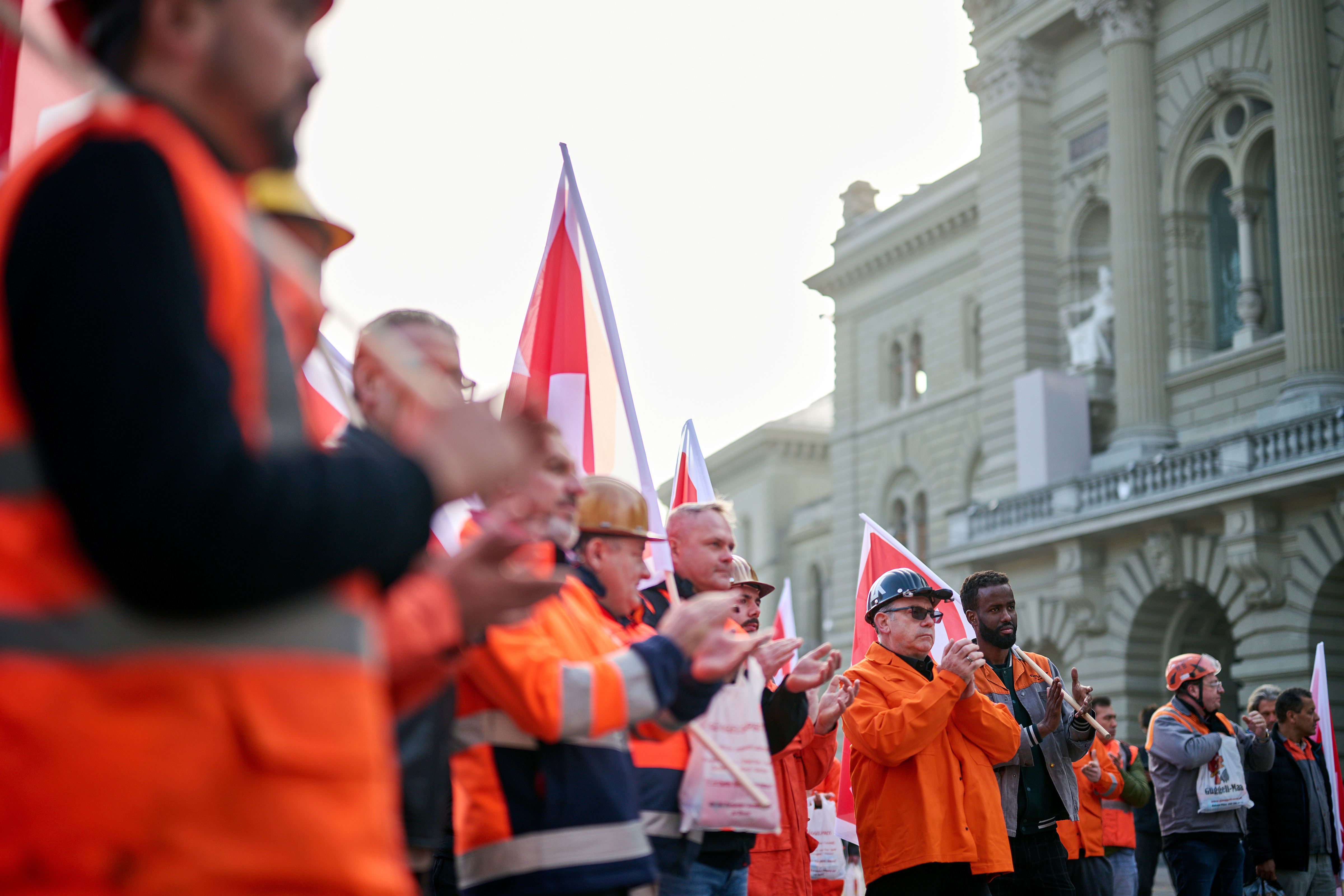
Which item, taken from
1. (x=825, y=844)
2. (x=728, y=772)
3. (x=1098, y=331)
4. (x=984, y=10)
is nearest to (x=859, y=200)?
(x=984, y=10)

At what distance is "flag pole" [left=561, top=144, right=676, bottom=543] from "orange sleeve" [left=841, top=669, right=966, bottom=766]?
1.47 m

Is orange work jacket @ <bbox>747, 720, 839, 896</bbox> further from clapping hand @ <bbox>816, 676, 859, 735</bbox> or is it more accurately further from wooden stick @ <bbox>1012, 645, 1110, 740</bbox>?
wooden stick @ <bbox>1012, 645, 1110, 740</bbox>

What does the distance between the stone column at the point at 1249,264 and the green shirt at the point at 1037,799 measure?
18220 mm

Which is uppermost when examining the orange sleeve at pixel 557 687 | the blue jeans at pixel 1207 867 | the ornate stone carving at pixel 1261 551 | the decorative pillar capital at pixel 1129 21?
the decorative pillar capital at pixel 1129 21

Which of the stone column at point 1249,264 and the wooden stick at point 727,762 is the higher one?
the stone column at point 1249,264

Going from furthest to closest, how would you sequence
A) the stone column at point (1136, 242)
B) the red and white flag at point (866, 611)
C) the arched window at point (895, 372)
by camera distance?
the arched window at point (895, 372), the stone column at point (1136, 242), the red and white flag at point (866, 611)

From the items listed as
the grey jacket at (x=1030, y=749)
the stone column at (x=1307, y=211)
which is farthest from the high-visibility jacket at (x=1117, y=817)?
the stone column at (x=1307, y=211)

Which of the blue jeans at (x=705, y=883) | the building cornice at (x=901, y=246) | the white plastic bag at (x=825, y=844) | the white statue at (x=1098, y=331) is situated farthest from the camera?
the building cornice at (x=901, y=246)

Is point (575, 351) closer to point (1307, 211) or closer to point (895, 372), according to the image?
point (1307, 211)

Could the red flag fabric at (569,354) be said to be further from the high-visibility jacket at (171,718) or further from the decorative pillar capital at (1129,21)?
the decorative pillar capital at (1129,21)

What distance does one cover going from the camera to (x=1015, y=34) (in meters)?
27.9

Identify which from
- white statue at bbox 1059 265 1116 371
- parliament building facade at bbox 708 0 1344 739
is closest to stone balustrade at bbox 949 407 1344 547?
parliament building facade at bbox 708 0 1344 739

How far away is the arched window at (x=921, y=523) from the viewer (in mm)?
32562

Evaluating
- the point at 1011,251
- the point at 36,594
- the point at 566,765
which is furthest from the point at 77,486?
the point at 1011,251
